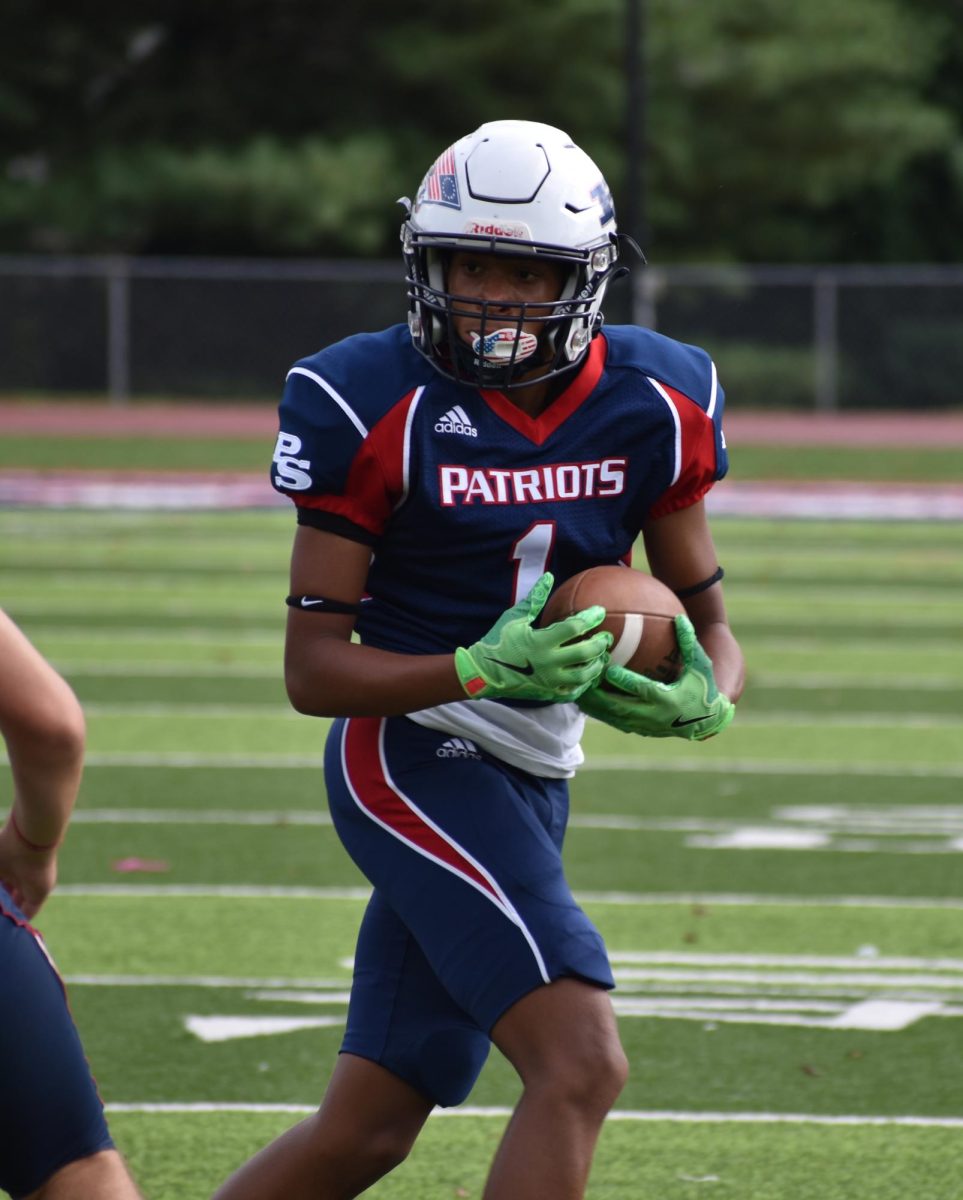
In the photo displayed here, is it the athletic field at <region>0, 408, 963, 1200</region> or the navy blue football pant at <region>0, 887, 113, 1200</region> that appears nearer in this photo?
the navy blue football pant at <region>0, 887, 113, 1200</region>

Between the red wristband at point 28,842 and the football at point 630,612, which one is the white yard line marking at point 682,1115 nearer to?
the football at point 630,612

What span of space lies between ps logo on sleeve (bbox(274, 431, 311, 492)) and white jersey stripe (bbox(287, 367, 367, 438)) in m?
0.09

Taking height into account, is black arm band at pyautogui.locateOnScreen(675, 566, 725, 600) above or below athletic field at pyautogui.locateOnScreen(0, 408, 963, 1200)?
above

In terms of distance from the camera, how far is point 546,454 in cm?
356

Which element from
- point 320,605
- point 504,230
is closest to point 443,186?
point 504,230

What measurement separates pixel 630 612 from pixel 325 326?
23925 millimetres

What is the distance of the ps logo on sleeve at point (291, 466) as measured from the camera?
3502 mm

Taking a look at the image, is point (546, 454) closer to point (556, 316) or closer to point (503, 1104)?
point (556, 316)

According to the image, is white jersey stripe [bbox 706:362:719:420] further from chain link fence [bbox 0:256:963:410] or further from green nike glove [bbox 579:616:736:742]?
chain link fence [bbox 0:256:963:410]

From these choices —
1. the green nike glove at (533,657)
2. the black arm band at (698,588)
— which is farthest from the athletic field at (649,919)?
the green nike glove at (533,657)

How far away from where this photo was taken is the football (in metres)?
3.46

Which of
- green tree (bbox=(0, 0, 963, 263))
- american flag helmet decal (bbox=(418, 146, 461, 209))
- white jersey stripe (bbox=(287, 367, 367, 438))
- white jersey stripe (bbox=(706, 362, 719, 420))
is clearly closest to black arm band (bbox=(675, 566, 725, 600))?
white jersey stripe (bbox=(706, 362, 719, 420))

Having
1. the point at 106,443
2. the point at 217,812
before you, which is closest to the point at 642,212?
the point at 106,443

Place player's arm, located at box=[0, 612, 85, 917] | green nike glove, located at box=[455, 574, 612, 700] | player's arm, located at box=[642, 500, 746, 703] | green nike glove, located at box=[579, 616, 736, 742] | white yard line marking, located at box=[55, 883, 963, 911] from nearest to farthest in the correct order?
player's arm, located at box=[0, 612, 85, 917] → green nike glove, located at box=[455, 574, 612, 700] → green nike glove, located at box=[579, 616, 736, 742] → player's arm, located at box=[642, 500, 746, 703] → white yard line marking, located at box=[55, 883, 963, 911]
